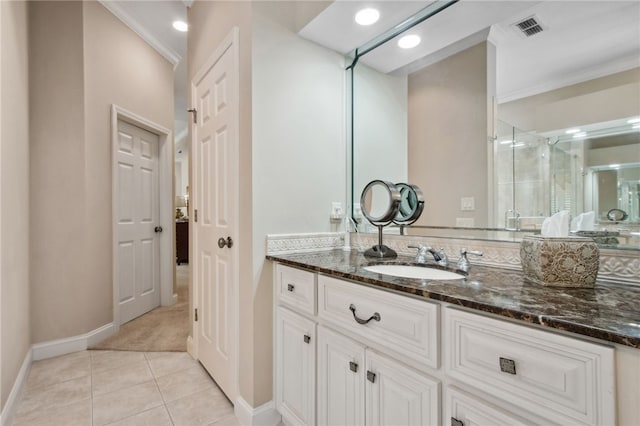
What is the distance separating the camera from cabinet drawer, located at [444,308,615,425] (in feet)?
1.96

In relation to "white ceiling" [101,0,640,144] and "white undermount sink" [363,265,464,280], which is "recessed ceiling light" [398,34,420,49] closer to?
"white ceiling" [101,0,640,144]

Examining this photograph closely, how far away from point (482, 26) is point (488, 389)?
61.9 inches

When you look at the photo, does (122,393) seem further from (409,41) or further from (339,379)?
(409,41)

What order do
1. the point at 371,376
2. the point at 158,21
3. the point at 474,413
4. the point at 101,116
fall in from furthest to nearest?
the point at 158,21 < the point at 101,116 < the point at 371,376 < the point at 474,413

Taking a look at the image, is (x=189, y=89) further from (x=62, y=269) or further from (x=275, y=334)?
(x=275, y=334)

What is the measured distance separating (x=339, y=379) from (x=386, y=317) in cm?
39

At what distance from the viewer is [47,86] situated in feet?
7.57

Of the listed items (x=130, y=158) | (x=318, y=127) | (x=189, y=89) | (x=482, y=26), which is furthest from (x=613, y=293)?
(x=130, y=158)

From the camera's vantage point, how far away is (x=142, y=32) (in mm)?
3045

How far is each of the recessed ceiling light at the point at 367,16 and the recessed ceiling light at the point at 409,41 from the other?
195 millimetres

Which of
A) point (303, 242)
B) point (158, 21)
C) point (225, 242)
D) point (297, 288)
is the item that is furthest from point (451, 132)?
point (158, 21)

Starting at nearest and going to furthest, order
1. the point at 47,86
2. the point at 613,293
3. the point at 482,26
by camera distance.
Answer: the point at 613,293 < the point at 482,26 < the point at 47,86

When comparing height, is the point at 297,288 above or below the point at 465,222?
below

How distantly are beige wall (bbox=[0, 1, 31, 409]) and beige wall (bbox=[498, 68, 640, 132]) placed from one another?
2.50m
